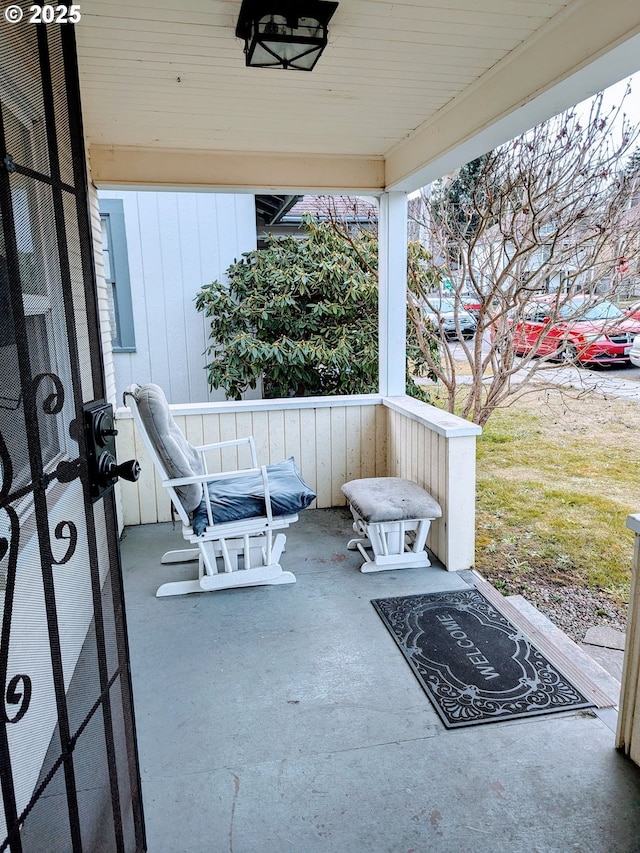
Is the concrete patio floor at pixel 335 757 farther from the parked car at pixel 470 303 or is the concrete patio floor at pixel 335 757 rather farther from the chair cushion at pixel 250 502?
the parked car at pixel 470 303

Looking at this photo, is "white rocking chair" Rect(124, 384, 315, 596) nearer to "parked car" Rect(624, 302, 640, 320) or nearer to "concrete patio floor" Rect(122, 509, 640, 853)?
"concrete patio floor" Rect(122, 509, 640, 853)

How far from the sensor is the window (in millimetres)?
5395

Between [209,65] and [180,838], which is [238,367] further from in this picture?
[180,838]

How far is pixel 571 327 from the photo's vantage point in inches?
188

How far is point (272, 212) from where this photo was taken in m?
6.83

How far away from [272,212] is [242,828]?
633cm

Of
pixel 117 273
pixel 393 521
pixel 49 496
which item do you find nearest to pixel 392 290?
pixel 393 521

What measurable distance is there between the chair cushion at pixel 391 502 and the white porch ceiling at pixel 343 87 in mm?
1878

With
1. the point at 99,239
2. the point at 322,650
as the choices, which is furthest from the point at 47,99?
the point at 99,239

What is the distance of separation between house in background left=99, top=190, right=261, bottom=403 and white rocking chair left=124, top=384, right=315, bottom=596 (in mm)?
2636

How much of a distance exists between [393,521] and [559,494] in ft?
6.66

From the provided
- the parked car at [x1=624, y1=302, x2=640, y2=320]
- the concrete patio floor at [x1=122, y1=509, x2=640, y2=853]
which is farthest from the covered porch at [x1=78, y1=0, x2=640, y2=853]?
the parked car at [x1=624, y1=302, x2=640, y2=320]

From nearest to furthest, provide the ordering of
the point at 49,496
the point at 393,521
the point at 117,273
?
1. the point at 49,496
2. the point at 393,521
3. the point at 117,273

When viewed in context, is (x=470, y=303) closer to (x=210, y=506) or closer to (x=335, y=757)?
(x=210, y=506)
